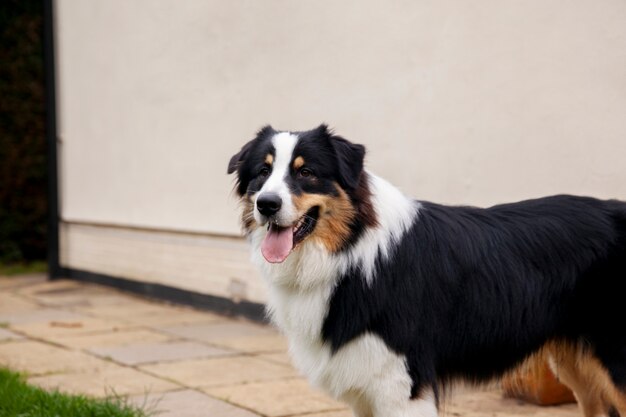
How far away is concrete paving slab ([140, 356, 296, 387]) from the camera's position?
5477 mm

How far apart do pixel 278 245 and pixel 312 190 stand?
0.27 metres

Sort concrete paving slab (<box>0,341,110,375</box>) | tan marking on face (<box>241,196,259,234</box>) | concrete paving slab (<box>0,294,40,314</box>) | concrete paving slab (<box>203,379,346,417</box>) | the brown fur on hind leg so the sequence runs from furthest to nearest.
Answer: concrete paving slab (<box>0,294,40,314</box>) < concrete paving slab (<box>0,341,110,375</box>) < concrete paving slab (<box>203,379,346,417</box>) < tan marking on face (<box>241,196,259,234</box>) < the brown fur on hind leg

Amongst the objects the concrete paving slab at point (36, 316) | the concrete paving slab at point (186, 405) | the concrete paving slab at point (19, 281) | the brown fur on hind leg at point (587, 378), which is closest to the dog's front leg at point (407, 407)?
the brown fur on hind leg at point (587, 378)

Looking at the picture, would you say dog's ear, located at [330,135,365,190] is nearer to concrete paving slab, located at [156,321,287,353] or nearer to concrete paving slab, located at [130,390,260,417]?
concrete paving slab, located at [130,390,260,417]

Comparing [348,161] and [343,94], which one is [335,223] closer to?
[348,161]

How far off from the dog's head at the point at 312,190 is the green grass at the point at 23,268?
8990 millimetres

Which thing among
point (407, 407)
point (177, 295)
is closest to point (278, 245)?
point (407, 407)

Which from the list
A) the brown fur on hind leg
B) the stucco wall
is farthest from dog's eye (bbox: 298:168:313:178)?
the stucco wall

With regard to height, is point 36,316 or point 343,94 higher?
point 343,94

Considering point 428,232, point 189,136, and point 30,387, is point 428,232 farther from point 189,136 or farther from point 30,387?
point 189,136

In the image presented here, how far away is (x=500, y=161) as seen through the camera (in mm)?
5492

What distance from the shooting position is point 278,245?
139 inches

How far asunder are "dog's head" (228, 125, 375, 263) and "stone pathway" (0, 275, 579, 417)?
1.47 m

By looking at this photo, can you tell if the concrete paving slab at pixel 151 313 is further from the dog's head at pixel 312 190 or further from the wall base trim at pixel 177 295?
the dog's head at pixel 312 190
